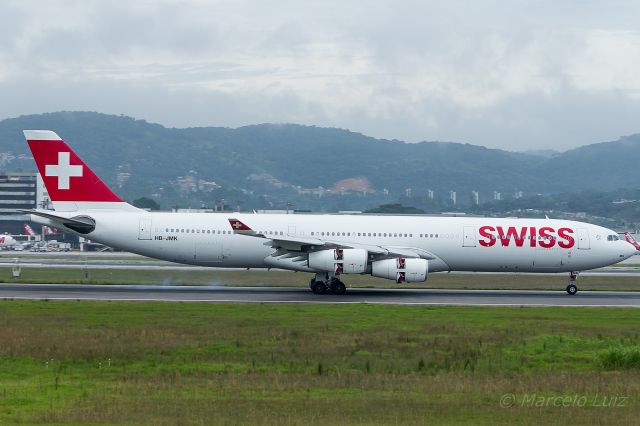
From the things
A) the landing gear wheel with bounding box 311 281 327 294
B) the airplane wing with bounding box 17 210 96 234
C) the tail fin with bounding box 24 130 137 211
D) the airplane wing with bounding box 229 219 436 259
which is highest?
the tail fin with bounding box 24 130 137 211

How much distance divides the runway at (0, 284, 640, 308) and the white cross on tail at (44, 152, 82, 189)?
4.80 m

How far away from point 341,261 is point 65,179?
1374cm

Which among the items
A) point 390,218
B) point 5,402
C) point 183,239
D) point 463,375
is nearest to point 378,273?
point 390,218

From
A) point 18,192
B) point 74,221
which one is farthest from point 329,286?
point 18,192

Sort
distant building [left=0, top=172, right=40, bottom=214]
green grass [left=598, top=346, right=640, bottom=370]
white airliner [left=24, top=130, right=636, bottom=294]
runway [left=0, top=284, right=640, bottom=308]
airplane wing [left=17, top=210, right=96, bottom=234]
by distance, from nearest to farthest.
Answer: green grass [left=598, top=346, right=640, bottom=370] < runway [left=0, top=284, right=640, bottom=308] < airplane wing [left=17, top=210, right=96, bottom=234] < white airliner [left=24, top=130, right=636, bottom=294] < distant building [left=0, top=172, right=40, bottom=214]

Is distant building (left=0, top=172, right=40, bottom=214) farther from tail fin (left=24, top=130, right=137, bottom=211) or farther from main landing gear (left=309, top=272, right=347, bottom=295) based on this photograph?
main landing gear (left=309, top=272, right=347, bottom=295)

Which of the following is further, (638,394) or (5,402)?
(638,394)

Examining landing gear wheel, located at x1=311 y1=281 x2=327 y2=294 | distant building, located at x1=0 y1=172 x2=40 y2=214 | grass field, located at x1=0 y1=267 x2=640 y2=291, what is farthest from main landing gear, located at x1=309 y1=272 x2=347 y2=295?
distant building, located at x1=0 y1=172 x2=40 y2=214

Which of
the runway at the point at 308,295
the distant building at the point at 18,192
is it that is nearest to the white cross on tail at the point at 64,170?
the runway at the point at 308,295

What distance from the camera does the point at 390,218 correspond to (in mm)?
45000

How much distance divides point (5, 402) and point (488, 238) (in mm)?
29682

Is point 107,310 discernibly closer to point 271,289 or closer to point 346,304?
point 346,304

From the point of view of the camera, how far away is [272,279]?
165 feet

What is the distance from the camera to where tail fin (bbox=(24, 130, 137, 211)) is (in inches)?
1766
